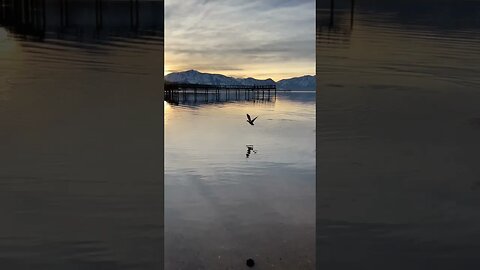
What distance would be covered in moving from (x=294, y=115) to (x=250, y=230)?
13.2ft

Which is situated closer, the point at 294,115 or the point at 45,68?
the point at 45,68

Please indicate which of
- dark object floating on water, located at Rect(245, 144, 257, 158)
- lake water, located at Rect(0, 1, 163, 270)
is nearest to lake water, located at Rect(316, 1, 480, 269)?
lake water, located at Rect(0, 1, 163, 270)

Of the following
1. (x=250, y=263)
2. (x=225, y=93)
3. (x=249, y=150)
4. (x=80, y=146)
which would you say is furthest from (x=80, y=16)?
(x=225, y=93)

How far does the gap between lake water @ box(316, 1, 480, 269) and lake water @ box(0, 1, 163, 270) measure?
2.43ft

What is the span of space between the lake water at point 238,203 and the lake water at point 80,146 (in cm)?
51

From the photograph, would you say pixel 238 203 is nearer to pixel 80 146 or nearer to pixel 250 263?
pixel 250 263

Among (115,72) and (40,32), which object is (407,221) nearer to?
(115,72)

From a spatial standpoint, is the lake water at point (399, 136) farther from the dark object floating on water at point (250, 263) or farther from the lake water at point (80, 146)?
the lake water at point (80, 146)

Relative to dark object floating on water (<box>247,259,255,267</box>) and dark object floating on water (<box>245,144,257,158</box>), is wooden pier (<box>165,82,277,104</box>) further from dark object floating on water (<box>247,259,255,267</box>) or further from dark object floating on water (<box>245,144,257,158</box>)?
dark object floating on water (<box>247,259,255,267</box>)

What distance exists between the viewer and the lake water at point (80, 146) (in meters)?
1.76

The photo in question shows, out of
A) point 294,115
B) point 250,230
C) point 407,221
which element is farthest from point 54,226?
point 294,115

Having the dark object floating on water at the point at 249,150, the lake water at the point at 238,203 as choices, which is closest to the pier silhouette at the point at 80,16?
the lake water at the point at 238,203

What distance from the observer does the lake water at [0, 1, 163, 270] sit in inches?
69.3

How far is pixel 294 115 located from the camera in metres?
6.36
